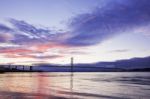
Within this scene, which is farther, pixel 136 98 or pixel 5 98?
pixel 136 98

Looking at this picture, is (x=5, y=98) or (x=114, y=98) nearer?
(x=5, y=98)

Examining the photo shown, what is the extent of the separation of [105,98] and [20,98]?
6019 mm

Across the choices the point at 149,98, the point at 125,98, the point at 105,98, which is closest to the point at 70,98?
the point at 105,98

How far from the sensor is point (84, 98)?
20.2 m

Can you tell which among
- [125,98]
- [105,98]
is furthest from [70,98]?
[125,98]

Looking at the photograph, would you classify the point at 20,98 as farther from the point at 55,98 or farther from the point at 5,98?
the point at 55,98

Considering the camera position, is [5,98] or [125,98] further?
[125,98]

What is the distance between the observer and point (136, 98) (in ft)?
65.6

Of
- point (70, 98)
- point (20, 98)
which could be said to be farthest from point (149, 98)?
point (20, 98)

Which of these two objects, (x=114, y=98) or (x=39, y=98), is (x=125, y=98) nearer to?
(x=114, y=98)

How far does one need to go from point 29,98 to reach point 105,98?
5.42 m

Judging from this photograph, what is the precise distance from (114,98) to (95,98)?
4.50 feet

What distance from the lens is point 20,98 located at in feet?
62.3

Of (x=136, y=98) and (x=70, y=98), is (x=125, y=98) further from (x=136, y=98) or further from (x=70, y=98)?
(x=70, y=98)
